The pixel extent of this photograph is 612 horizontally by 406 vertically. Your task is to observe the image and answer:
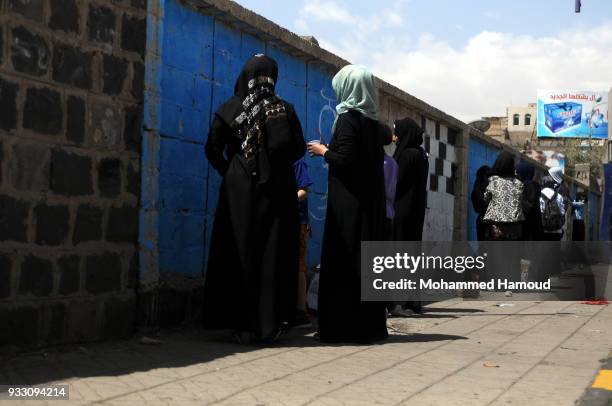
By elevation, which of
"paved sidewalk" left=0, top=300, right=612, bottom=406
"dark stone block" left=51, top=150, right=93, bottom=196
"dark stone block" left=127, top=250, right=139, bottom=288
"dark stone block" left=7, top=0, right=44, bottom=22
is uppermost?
"dark stone block" left=7, top=0, right=44, bottom=22

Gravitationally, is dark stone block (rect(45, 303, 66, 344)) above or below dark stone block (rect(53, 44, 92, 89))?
below

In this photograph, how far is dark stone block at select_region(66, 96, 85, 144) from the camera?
4852mm

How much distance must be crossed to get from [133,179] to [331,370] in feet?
6.25

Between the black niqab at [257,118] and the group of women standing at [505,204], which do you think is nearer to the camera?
the black niqab at [257,118]

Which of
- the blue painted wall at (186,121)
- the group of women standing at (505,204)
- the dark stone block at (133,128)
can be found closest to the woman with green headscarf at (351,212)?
the blue painted wall at (186,121)

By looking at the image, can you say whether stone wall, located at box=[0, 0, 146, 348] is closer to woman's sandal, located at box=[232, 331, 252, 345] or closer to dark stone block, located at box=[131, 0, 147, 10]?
dark stone block, located at box=[131, 0, 147, 10]

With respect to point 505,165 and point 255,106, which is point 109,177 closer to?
point 255,106

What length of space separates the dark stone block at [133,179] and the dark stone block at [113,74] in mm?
495

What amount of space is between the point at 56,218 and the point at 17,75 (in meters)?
0.84

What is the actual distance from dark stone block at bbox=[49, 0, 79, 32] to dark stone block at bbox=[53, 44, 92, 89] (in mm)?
115

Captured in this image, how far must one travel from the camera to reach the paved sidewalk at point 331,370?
3773mm

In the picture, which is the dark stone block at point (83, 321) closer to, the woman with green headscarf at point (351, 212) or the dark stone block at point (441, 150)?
the woman with green headscarf at point (351, 212)

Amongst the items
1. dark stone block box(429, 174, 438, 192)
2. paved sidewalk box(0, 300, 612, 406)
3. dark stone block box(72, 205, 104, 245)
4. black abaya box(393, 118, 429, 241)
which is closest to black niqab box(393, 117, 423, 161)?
black abaya box(393, 118, 429, 241)

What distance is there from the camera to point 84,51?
4.98 meters
